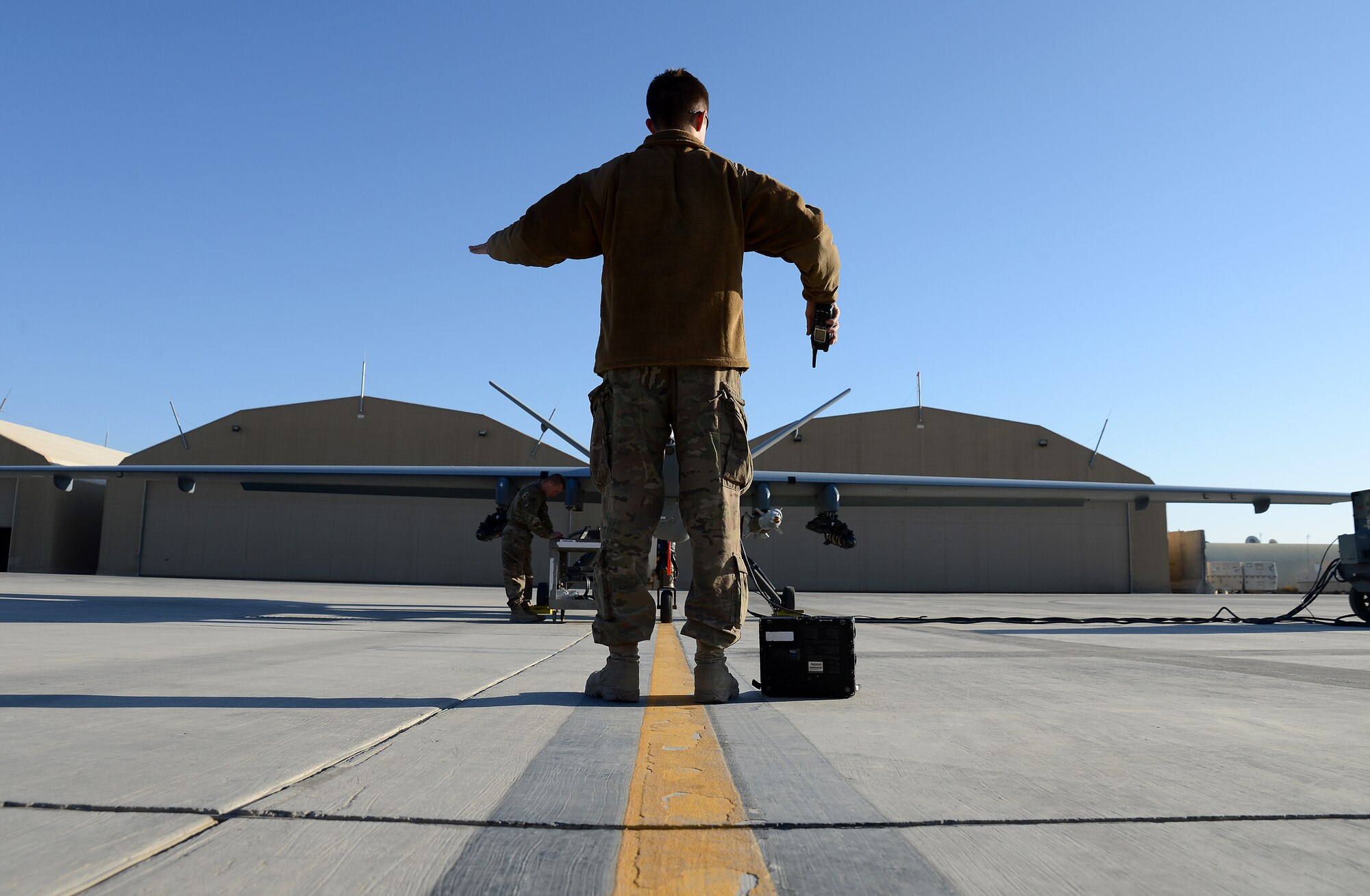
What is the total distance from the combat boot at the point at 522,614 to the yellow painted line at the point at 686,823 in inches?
301

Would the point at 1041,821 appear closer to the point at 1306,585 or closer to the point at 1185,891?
the point at 1185,891

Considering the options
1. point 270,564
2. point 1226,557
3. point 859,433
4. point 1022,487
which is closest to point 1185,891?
point 1022,487

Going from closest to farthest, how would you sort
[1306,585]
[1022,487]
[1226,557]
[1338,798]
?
[1338,798] < [1022,487] < [1306,585] < [1226,557]

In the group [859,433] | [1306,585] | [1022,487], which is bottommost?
[1306,585]

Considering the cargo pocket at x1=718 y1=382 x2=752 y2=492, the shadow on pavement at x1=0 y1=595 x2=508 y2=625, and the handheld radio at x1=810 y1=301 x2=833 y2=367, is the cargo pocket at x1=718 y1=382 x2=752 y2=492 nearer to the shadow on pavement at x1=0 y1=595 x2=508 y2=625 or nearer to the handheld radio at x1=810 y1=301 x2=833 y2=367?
the handheld radio at x1=810 y1=301 x2=833 y2=367

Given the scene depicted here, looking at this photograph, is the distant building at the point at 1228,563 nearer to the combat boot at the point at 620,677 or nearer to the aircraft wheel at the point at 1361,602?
the aircraft wheel at the point at 1361,602

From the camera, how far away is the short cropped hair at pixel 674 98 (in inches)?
139

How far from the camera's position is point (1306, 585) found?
43938 millimetres

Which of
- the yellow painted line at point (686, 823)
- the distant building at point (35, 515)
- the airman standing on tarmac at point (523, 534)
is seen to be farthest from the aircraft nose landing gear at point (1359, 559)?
the distant building at point (35, 515)

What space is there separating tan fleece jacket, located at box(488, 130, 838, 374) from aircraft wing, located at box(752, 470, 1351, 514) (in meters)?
10.8

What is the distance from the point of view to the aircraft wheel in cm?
1111

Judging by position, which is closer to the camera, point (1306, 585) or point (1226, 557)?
point (1306, 585)

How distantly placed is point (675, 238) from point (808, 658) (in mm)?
1778

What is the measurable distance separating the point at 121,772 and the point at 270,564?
3536 cm
